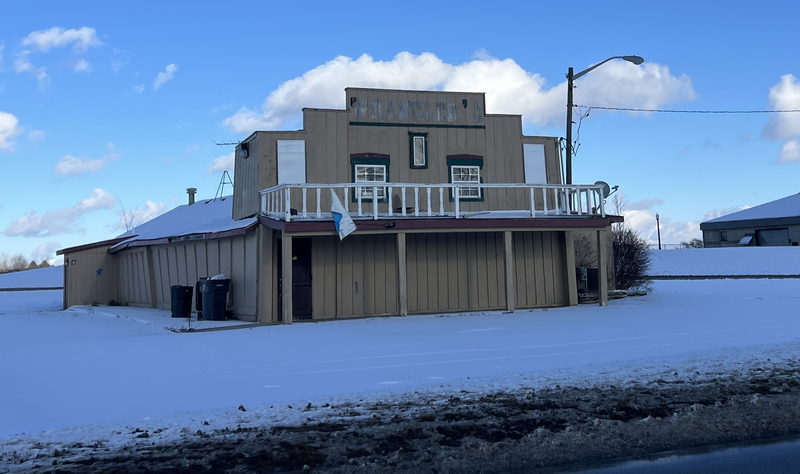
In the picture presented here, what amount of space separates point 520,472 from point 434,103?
625 inches

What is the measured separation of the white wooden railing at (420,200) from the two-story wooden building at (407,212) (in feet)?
0.14

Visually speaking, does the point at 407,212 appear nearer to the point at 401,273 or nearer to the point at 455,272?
the point at 455,272

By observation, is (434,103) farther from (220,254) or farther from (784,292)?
(784,292)

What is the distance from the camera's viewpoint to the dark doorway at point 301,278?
17078 millimetres

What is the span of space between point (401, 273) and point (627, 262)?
36.3ft

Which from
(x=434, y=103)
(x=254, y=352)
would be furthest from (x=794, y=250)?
(x=254, y=352)

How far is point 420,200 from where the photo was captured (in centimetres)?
1994

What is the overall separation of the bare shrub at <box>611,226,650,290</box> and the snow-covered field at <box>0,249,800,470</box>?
706 cm

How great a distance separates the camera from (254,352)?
450 inches

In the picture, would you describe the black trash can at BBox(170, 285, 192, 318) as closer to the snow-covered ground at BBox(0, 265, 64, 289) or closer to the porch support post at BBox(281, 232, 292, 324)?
the porch support post at BBox(281, 232, 292, 324)

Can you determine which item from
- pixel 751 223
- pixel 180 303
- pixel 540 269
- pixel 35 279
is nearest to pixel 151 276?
pixel 180 303

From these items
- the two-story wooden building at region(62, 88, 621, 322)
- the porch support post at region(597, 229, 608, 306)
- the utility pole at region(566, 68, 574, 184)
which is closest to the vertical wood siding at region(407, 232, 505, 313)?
the two-story wooden building at region(62, 88, 621, 322)

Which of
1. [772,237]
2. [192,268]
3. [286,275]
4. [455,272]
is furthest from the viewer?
[772,237]

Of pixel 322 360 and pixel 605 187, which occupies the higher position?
pixel 605 187
